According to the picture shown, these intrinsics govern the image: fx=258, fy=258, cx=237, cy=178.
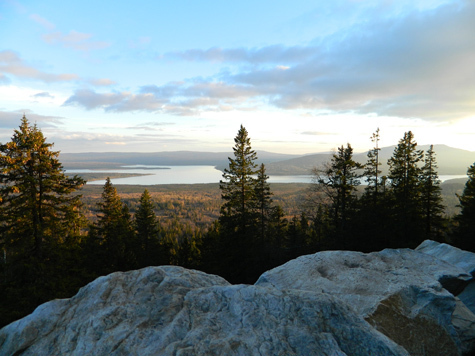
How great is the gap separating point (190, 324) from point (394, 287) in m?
6.77

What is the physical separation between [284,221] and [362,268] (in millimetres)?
32649

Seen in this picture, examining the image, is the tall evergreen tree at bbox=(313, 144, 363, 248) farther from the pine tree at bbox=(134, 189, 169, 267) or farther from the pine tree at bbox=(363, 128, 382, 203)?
the pine tree at bbox=(134, 189, 169, 267)

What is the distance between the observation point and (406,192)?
29625 mm

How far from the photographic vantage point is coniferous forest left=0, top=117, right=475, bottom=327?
18172 millimetres

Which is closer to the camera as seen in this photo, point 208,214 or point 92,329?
point 92,329

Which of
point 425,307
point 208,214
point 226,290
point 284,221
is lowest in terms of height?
point 208,214

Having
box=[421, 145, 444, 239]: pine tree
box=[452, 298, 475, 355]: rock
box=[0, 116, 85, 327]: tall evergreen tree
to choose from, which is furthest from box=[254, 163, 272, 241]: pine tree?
box=[452, 298, 475, 355]: rock

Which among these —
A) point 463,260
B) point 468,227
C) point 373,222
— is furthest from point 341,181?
point 468,227

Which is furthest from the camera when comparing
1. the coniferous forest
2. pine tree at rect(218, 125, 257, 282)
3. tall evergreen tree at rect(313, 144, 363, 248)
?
pine tree at rect(218, 125, 257, 282)

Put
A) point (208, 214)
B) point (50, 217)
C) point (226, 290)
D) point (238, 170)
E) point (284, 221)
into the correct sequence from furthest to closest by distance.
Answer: point (208, 214) < point (284, 221) < point (238, 170) < point (50, 217) < point (226, 290)

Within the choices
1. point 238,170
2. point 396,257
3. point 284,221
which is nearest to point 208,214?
point 284,221

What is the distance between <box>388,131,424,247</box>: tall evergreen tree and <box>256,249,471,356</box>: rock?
62.1ft

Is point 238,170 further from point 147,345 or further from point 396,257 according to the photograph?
point 147,345

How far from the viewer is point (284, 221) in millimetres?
42000
